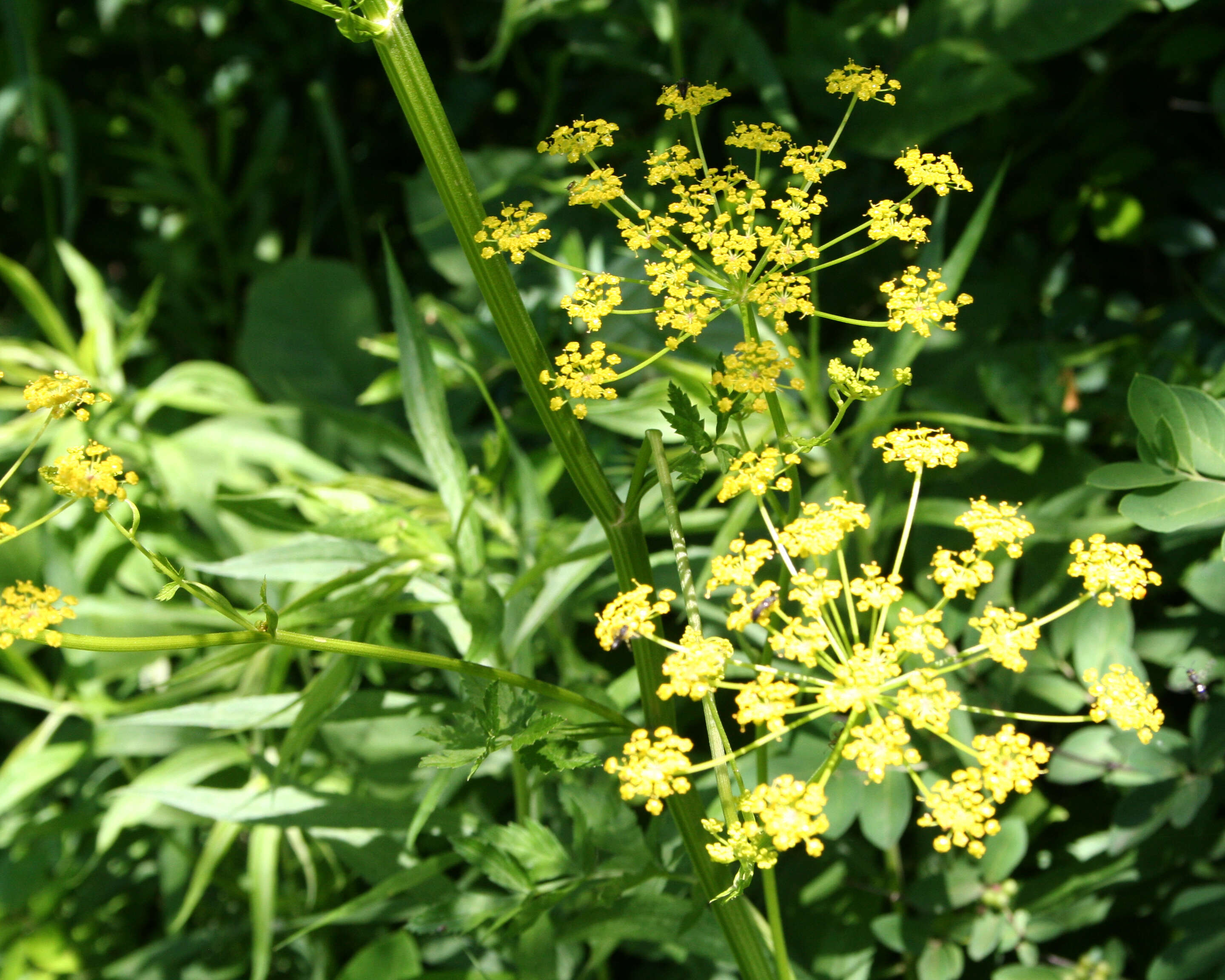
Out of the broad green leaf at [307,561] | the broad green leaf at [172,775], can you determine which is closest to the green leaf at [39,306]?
the broad green leaf at [172,775]

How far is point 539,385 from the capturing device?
69 cm

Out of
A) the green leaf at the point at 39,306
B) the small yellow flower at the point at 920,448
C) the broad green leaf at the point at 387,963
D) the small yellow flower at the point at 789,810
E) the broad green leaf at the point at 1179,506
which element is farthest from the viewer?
the green leaf at the point at 39,306

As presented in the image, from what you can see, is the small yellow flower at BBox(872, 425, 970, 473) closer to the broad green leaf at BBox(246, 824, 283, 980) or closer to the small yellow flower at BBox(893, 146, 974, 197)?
the small yellow flower at BBox(893, 146, 974, 197)

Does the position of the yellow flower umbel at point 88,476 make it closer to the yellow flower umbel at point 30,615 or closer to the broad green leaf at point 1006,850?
the yellow flower umbel at point 30,615

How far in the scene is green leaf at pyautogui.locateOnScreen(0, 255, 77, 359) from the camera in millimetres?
1651

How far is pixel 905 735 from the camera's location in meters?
0.54

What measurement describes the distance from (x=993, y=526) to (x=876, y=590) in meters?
0.09

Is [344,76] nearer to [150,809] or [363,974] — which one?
[150,809]

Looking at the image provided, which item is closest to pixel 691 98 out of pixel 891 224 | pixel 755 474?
pixel 891 224

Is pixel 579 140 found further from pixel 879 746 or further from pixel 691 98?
pixel 879 746

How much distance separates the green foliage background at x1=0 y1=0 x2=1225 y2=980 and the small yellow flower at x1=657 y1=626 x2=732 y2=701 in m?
0.12

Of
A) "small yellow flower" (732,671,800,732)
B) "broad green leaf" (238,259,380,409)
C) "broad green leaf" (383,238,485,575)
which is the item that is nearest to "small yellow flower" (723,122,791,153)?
"small yellow flower" (732,671,800,732)

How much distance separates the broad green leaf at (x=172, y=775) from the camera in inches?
49.3

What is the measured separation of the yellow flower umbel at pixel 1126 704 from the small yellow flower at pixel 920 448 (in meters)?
0.15
